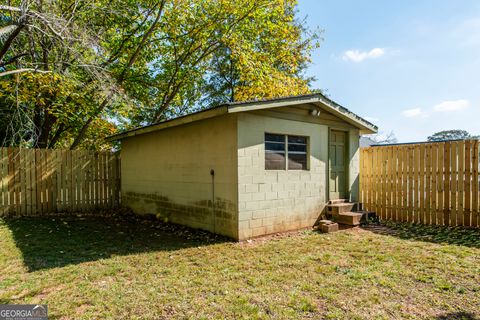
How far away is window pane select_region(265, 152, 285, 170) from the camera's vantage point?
569cm

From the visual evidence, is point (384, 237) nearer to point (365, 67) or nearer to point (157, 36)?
point (365, 67)

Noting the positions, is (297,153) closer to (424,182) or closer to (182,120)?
(182,120)

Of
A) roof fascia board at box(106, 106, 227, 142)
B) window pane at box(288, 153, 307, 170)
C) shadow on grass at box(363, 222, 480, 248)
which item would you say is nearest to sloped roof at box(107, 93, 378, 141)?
roof fascia board at box(106, 106, 227, 142)

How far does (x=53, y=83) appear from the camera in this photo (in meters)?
8.78

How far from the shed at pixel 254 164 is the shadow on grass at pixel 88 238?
0.50m

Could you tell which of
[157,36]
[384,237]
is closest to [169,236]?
[384,237]

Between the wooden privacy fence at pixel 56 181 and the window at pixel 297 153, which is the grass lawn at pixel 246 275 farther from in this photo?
the wooden privacy fence at pixel 56 181

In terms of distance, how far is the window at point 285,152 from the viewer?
18.8 feet

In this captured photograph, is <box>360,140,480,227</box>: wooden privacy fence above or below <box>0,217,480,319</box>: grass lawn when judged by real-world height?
above

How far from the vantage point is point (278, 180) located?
5.81m

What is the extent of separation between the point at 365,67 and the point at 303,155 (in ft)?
25.5

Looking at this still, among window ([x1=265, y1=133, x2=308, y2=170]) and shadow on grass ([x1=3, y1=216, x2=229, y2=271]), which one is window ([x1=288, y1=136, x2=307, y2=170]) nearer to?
window ([x1=265, y1=133, x2=308, y2=170])

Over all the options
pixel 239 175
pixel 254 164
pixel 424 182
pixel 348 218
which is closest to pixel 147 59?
pixel 254 164

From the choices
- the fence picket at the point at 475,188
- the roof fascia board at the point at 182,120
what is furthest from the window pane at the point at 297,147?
the fence picket at the point at 475,188
